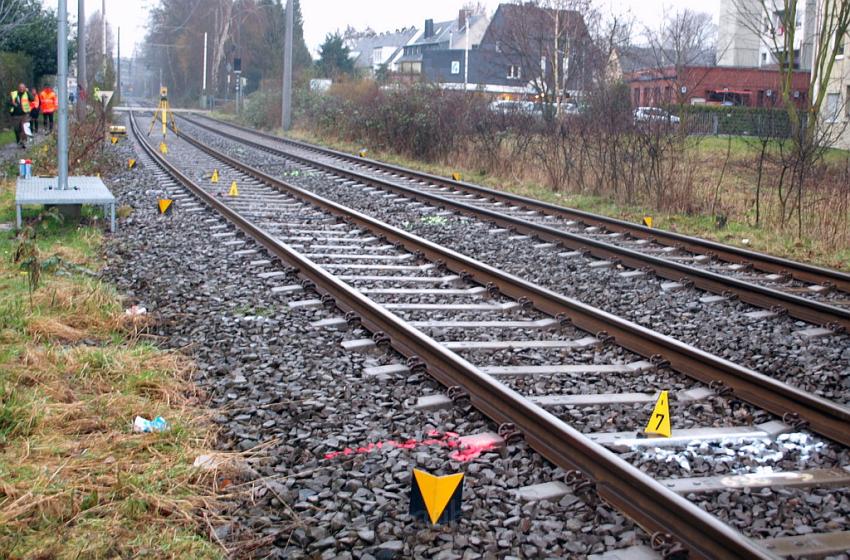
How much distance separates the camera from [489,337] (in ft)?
23.5

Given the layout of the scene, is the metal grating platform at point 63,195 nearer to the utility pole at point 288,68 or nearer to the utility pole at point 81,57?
the utility pole at point 81,57

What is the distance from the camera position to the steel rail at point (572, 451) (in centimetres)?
375

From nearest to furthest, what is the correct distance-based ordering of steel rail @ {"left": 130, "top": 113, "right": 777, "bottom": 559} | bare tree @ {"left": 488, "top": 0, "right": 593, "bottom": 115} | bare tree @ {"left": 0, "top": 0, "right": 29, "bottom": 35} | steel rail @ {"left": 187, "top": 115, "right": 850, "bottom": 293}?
steel rail @ {"left": 130, "top": 113, "right": 777, "bottom": 559} → steel rail @ {"left": 187, "top": 115, "right": 850, "bottom": 293} → bare tree @ {"left": 0, "top": 0, "right": 29, "bottom": 35} → bare tree @ {"left": 488, "top": 0, "right": 593, "bottom": 115}

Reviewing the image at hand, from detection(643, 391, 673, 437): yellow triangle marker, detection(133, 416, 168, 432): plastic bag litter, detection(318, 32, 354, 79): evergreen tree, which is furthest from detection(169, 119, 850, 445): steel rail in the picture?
detection(318, 32, 354, 79): evergreen tree

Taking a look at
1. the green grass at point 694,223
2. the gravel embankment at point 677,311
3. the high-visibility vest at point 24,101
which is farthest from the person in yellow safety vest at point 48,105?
the gravel embankment at point 677,311

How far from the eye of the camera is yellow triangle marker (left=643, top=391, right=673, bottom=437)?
512 centimetres

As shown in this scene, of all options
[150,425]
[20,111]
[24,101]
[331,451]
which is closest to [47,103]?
[24,101]

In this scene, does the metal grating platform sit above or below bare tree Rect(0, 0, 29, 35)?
below

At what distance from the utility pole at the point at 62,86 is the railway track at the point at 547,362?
241 centimetres

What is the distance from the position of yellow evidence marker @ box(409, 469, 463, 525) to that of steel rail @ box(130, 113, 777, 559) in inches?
29.6

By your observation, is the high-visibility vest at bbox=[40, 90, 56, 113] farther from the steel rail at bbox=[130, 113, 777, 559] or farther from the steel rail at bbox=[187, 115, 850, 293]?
the steel rail at bbox=[130, 113, 777, 559]

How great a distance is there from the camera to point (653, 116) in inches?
648

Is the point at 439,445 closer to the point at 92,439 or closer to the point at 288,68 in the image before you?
the point at 92,439

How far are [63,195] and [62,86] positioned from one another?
55.9 inches
